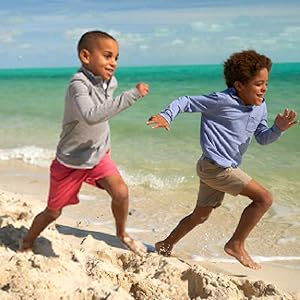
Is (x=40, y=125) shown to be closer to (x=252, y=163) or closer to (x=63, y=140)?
(x=252, y=163)

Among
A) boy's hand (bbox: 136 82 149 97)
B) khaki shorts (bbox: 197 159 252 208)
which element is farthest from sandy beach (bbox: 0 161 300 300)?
boy's hand (bbox: 136 82 149 97)

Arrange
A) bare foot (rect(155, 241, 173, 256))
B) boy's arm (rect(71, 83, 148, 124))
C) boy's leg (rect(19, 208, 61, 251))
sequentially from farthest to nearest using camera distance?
1. bare foot (rect(155, 241, 173, 256))
2. boy's leg (rect(19, 208, 61, 251))
3. boy's arm (rect(71, 83, 148, 124))

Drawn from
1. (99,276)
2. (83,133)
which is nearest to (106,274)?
(99,276)

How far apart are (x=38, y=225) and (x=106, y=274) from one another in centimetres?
56

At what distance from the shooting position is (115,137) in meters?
10.6

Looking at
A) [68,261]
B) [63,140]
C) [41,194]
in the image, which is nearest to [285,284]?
[68,261]

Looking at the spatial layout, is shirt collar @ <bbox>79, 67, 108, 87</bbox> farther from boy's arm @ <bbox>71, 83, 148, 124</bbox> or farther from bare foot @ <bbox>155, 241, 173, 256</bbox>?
bare foot @ <bbox>155, 241, 173, 256</bbox>

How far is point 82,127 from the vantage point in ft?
10.9

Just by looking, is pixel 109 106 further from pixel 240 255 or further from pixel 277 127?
pixel 240 255

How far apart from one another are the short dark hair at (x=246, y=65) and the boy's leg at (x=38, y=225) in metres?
1.46

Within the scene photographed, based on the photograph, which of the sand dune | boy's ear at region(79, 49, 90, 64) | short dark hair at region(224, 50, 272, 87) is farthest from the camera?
short dark hair at region(224, 50, 272, 87)

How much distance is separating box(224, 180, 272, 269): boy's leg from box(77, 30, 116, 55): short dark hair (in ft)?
4.45

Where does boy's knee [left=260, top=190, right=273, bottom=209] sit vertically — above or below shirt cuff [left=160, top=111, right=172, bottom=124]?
below

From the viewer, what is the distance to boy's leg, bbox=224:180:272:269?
3.75 meters
